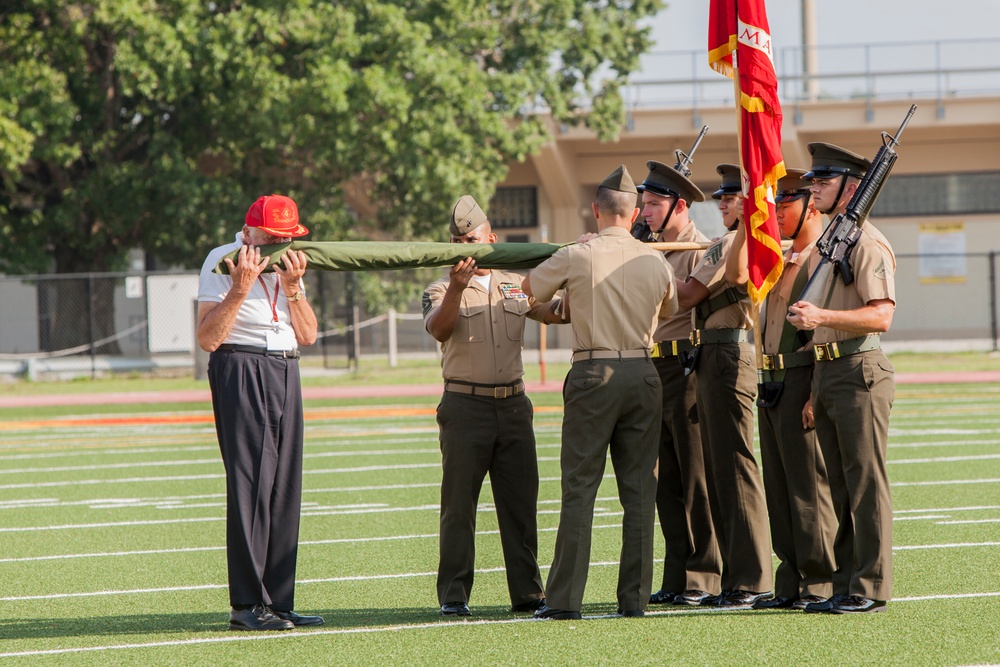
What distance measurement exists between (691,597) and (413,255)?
2509 millimetres

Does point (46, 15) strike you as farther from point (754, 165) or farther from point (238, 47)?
point (754, 165)

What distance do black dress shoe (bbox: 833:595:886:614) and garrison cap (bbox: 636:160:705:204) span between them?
2.37 metres

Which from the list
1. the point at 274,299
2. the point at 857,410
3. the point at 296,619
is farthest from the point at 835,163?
the point at 296,619

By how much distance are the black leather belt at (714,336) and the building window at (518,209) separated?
28022mm

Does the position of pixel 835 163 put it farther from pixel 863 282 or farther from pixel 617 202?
pixel 617 202

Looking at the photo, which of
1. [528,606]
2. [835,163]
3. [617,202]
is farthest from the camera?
[528,606]

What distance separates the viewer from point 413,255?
7113 millimetres

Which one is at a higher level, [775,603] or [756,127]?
[756,127]

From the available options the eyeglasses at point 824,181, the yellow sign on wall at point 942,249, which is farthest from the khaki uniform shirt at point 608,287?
the yellow sign on wall at point 942,249

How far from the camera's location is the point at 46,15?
88.5 ft

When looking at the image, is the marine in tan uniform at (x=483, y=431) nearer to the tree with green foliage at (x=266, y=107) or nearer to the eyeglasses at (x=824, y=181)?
the eyeglasses at (x=824, y=181)

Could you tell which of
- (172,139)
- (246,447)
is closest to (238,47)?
(172,139)

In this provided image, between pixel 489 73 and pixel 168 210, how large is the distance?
7.88 m

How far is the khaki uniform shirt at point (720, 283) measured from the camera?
7065mm
